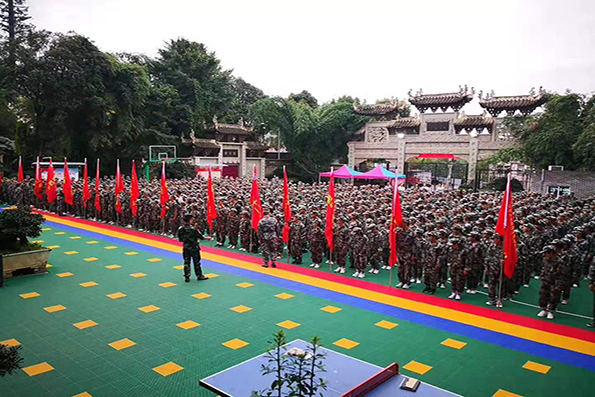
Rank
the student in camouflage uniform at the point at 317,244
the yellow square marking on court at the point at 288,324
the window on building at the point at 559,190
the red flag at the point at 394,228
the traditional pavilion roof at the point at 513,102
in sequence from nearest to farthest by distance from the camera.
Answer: the yellow square marking on court at the point at 288,324 → the red flag at the point at 394,228 → the student in camouflage uniform at the point at 317,244 → the window on building at the point at 559,190 → the traditional pavilion roof at the point at 513,102

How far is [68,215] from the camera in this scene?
20.0 metres

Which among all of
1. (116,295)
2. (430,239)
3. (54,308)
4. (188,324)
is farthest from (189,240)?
(430,239)

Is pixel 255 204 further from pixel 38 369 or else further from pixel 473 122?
pixel 473 122

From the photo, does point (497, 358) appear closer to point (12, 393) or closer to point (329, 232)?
point (329, 232)

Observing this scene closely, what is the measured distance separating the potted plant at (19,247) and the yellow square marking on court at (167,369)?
586cm

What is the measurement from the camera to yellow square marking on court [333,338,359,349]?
6609 millimetres

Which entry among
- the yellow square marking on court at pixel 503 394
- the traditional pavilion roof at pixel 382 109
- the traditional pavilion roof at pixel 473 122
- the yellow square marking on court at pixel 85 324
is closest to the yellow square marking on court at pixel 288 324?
the yellow square marking on court at pixel 85 324

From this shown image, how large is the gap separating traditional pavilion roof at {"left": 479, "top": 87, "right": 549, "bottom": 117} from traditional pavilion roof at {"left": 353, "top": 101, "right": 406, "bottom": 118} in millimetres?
6590

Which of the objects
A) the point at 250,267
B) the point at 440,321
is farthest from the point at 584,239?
the point at 250,267

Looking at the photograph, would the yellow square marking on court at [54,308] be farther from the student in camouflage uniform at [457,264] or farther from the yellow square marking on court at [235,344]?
the student in camouflage uniform at [457,264]

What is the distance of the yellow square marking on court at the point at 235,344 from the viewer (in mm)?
6500

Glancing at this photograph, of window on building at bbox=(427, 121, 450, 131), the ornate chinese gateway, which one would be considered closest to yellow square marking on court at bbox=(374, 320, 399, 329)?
the ornate chinese gateway

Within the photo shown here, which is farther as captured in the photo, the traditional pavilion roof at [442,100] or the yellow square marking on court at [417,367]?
the traditional pavilion roof at [442,100]

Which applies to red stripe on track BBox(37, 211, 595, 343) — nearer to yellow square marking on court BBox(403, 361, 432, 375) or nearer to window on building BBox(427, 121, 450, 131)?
yellow square marking on court BBox(403, 361, 432, 375)
